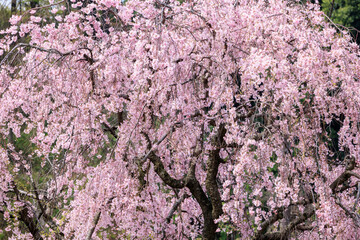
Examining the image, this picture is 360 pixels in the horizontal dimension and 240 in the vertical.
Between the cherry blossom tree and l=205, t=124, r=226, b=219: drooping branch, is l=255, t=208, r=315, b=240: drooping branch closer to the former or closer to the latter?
the cherry blossom tree

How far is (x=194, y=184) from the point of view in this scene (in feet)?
13.3

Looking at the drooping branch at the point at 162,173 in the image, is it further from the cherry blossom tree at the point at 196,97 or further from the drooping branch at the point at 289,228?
the drooping branch at the point at 289,228

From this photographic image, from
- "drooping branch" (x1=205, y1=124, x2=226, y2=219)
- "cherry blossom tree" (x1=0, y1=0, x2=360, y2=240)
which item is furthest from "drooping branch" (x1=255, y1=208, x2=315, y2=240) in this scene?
"drooping branch" (x1=205, y1=124, x2=226, y2=219)

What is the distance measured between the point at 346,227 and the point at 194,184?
1756 millimetres

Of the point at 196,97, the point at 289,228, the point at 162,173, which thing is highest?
the point at 196,97

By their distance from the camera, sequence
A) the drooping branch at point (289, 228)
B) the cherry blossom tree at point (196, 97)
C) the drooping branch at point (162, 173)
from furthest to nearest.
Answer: the drooping branch at point (289, 228), the drooping branch at point (162, 173), the cherry blossom tree at point (196, 97)

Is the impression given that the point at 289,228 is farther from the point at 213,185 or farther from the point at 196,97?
the point at 196,97

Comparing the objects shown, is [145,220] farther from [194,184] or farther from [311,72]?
[311,72]

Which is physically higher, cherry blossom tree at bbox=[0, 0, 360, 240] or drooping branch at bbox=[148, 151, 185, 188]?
cherry blossom tree at bbox=[0, 0, 360, 240]

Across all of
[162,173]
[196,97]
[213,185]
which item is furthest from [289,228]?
[196,97]

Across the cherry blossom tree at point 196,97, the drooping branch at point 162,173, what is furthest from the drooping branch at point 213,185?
the drooping branch at point 162,173

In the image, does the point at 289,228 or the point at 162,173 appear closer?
the point at 162,173

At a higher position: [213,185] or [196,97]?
[196,97]

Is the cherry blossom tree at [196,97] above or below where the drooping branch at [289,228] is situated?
above
